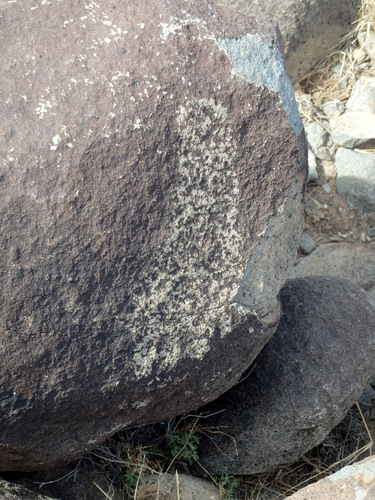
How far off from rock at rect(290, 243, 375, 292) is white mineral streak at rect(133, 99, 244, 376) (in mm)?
1223

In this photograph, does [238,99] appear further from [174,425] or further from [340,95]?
[340,95]

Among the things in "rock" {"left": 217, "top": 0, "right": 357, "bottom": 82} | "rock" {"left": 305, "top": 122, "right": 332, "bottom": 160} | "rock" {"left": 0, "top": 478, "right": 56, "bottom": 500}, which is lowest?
"rock" {"left": 0, "top": 478, "right": 56, "bottom": 500}

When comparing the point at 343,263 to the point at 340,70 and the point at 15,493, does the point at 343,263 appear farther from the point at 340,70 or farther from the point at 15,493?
the point at 15,493

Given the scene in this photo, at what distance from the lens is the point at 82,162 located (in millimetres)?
1365

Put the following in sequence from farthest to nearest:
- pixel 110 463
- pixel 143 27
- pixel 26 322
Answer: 1. pixel 110 463
2. pixel 143 27
3. pixel 26 322

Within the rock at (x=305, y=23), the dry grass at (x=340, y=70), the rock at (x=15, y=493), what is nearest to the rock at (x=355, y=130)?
the dry grass at (x=340, y=70)

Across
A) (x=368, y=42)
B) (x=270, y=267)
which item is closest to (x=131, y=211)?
(x=270, y=267)

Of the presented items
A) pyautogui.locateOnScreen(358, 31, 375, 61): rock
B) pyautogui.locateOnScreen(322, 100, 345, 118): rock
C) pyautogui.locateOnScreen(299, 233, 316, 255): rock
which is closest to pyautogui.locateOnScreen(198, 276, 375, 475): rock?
pyautogui.locateOnScreen(299, 233, 316, 255): rock

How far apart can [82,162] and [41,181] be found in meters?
0.10

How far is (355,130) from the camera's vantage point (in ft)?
10.3

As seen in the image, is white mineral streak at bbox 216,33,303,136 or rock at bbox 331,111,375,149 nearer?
white mineral streak at bbox 216,33,303,136

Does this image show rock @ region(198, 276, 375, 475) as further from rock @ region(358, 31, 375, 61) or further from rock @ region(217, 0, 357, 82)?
rock @ region(358, 31, 375, 61)

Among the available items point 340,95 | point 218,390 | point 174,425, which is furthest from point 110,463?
point 340,95

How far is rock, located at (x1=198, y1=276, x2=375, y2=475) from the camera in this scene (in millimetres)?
1856
